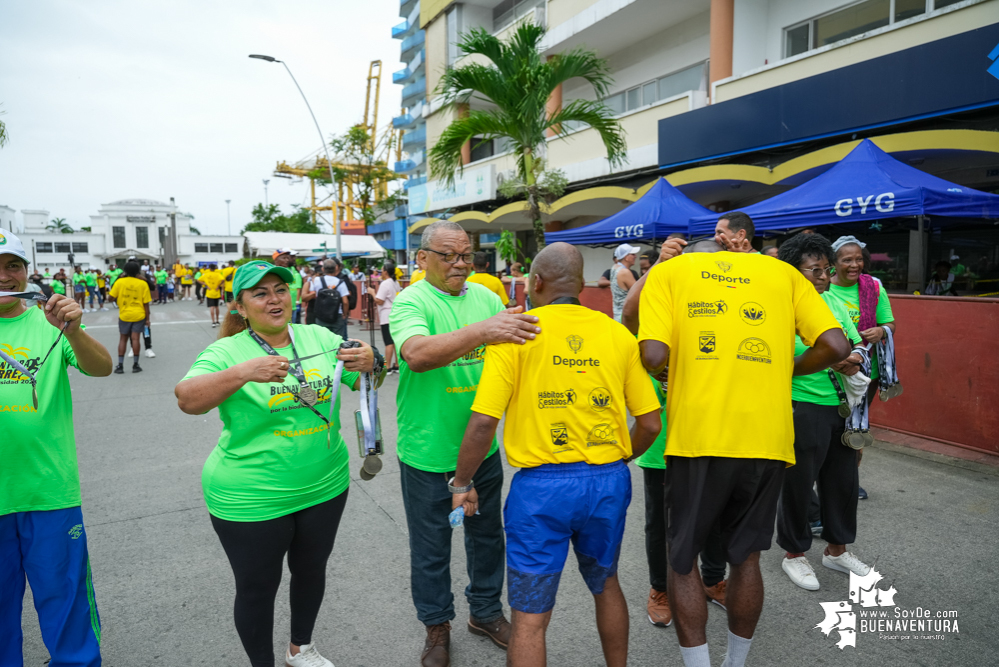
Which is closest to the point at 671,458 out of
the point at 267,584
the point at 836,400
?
the point at 836,400

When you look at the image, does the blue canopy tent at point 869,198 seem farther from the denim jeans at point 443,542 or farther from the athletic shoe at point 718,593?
the denim jeans at point 443,542

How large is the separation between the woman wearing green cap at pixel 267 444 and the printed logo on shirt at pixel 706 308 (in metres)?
1.28

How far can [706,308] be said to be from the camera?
241 centimetres

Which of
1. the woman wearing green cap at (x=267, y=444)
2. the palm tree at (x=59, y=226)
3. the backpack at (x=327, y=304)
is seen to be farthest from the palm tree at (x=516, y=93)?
the palm tree at (x=59, y=226)

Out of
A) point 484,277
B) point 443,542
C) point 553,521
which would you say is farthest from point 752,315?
point 484,277

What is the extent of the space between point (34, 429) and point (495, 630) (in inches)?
83.0

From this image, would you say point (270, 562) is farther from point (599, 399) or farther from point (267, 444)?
point (599, 399)

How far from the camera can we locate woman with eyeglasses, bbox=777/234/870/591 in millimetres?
3316

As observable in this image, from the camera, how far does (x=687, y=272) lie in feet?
8.08

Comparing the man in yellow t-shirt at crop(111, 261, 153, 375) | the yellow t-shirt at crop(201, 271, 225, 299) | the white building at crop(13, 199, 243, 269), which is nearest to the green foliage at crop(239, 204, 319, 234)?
the white building at crop(13, 199, 243, 269)

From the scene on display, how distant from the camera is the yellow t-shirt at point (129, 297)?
401 inches

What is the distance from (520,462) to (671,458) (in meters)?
0.71

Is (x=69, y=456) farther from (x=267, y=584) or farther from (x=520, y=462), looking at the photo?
(x=520, y=462)

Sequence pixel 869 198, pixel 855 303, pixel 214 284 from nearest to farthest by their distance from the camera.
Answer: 1. pixel 855 303
2. pixel 869 198
3. pixel 214 284
